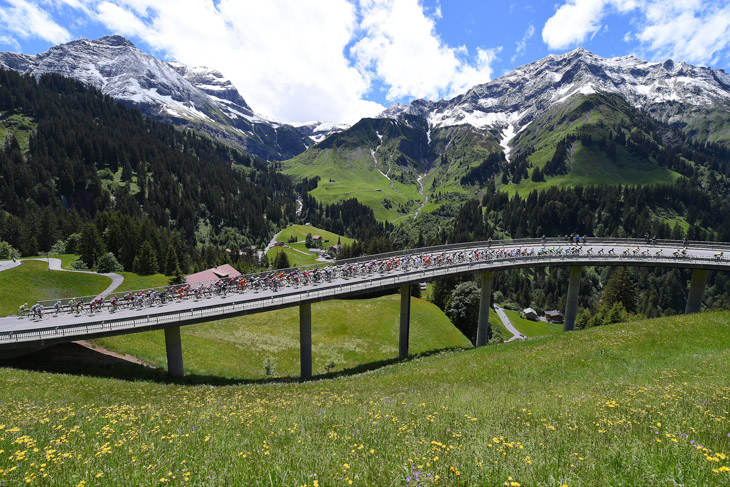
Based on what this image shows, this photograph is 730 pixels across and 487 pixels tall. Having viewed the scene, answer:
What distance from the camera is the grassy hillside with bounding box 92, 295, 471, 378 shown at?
124 feet

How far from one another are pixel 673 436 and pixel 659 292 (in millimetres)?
218413

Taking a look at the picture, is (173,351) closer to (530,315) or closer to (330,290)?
(330,290)

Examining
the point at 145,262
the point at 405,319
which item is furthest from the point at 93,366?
the point at 145,262

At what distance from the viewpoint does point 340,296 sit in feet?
127

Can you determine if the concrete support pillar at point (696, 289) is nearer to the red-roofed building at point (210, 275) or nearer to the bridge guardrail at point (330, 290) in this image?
the bridge guardrail at point (330, 290)

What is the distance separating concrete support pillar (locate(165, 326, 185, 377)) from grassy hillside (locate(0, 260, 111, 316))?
89.4 ft

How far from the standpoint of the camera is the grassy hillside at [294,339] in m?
37.8

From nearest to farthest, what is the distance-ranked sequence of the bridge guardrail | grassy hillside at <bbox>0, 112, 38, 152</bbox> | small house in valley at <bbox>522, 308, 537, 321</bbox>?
the bridge guardrail, small house in valley at <bbox>522, 308, 537, 321</bbox>, grassy hillside at <bbox>0, 112, 38, 152</bbox>

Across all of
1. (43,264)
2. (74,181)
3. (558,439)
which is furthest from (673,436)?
(74,181)

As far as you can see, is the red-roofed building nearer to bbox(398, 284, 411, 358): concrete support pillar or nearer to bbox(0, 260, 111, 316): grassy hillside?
bbox(0, 260, 111, 316): grassy hillside

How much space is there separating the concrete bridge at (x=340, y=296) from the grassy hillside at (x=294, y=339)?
4.95 meters

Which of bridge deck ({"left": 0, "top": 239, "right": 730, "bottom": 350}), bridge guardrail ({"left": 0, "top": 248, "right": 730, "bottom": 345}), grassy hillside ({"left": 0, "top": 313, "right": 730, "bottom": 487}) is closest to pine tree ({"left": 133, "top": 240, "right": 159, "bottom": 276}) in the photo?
bridge deck ({"left": 0, "top": 239, "right": 730, "bottom": 350})

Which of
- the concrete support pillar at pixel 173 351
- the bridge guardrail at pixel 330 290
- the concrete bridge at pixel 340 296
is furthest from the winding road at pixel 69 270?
the concrete support pillar at pixel 173 351

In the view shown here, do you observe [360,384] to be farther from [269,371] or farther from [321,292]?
[269,371]
